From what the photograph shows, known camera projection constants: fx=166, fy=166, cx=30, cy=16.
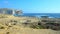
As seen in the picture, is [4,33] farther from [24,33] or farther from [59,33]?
[59,33]

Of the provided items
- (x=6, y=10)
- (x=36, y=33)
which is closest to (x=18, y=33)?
(x=36, y=33)

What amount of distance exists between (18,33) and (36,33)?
1.74 m

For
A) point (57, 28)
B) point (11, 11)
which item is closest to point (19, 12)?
point (11, 11)

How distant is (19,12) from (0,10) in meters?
9.26

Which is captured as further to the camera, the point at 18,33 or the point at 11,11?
the point at 11,11

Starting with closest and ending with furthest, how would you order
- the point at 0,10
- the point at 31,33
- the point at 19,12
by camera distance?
the point at 31,33 < the point at 0,10 < the point at 19,12

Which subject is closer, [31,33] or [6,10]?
[31,33]

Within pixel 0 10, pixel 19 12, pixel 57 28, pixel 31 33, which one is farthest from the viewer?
pixel 19 12

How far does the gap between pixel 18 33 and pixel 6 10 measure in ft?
184

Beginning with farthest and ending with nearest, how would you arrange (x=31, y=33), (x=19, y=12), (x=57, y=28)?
(x=19, y=12) → (x=57, y=28) → (x=31, y=33)

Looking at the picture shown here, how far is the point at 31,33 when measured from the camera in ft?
50.7

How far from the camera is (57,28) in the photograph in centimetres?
1872

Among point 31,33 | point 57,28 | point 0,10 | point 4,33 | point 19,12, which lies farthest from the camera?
point 19,12

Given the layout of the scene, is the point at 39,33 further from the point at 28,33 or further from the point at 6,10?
the point at 6,10
